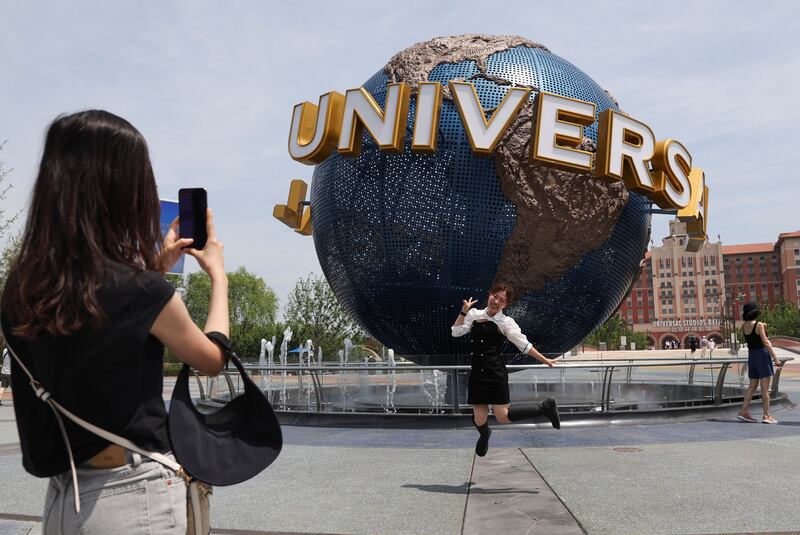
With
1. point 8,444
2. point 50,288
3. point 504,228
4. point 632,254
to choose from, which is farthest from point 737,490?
point 8,444

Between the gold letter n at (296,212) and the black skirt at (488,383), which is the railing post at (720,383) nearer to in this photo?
the black skirt at (488,383)

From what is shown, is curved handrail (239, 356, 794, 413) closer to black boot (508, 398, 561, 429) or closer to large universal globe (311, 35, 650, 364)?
large universal globe (311, 35, 650, 364)

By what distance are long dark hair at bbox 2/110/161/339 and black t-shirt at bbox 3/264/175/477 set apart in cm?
4

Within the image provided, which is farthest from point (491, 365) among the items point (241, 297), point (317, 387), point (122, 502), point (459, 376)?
point (241, 297)

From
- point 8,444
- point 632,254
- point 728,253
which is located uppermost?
point 728,253

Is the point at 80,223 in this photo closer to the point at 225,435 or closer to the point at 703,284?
the point at 225,435

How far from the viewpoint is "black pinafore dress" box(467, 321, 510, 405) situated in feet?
18.5

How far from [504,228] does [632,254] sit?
2569 mm

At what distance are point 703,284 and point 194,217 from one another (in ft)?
405

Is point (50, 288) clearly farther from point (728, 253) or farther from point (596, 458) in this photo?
point (728, 253)

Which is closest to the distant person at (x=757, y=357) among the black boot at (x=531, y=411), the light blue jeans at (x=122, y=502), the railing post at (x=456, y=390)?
the railing post at (x=456, y=390)

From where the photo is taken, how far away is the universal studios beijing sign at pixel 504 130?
31.4ft

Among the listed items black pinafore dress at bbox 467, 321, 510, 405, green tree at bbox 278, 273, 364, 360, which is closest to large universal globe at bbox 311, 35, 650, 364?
black pinafore dress at bbox 467, 321, 510, 405

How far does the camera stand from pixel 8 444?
27.6 feet
